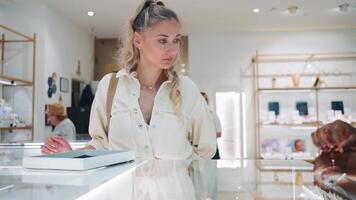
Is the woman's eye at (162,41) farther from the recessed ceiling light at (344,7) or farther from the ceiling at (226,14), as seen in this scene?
the recessed ceiling light at (344,7)

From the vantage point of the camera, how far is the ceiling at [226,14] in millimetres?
4305

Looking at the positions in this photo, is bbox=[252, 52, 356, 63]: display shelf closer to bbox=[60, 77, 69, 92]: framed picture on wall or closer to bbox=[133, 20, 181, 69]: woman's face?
bbox=[60, 77, 69, 92]: framed picture on wall

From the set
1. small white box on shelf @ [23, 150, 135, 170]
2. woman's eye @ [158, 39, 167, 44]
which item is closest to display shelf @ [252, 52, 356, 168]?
woman's eye @ [158, 39, 167, 44]

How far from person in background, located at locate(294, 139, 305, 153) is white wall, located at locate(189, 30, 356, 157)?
69cm

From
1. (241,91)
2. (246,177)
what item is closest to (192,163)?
(246,177)

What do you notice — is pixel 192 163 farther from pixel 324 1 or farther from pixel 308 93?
pixel 308 93

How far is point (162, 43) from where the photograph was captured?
1135mm

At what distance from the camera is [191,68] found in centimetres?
585

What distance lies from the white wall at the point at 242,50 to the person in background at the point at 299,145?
687 mm

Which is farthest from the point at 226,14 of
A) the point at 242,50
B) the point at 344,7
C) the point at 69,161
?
the point at 69,161

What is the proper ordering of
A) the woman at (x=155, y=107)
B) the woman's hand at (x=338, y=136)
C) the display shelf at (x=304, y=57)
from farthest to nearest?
the display shelf at (x=304, y=57), the woman at (x=155, y=107), the woman's hand at (x=338, y=136)

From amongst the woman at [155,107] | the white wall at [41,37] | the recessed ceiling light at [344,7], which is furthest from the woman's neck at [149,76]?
the recessed ceiling light at [344,7]

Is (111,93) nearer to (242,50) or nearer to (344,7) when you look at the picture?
(344,7)

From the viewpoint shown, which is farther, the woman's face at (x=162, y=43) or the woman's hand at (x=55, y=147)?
the woman's face at (x=162, y=43)
